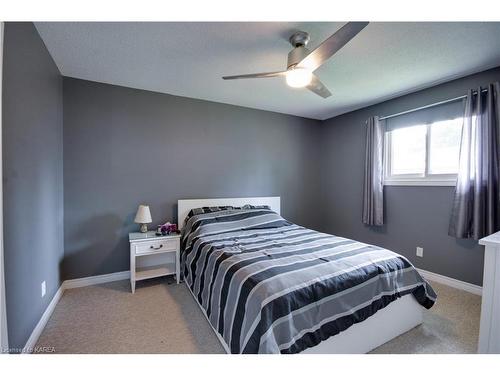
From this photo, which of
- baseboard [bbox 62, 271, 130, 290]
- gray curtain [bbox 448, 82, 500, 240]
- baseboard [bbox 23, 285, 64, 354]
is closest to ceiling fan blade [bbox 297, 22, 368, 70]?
gray curtain [bbox 448, 82, 500, 240]

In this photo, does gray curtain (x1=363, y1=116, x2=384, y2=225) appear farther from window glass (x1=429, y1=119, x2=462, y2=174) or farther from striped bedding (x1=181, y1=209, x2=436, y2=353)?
striped bedding (x1=181, y1=209, x2=436, y2=353)

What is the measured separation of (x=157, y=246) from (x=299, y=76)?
2.20 m

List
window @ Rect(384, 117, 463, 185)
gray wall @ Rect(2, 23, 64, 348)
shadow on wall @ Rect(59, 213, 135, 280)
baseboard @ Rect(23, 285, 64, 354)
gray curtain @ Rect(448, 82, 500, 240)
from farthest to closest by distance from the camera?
window @ Rect(384, 117, 463, 185), shadow on wall @ Rect(59, 213, 135, 280), gray curtain @ Rect(448, 82, 500, 240), baseboard @ Rect(23, 285, 64, 354), gray wall @ Rect(2, 23, 64, 348)

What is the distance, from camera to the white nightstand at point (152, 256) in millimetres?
2361

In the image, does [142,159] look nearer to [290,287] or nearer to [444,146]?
[290,287]

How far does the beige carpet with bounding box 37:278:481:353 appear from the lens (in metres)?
1.57

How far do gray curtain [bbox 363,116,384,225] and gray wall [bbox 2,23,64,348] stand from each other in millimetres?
3681

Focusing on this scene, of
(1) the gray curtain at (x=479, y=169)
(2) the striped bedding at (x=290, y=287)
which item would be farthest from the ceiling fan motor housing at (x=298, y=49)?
(1) the gray curtain at (x=479, y=169)

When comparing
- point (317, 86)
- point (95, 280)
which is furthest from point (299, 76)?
point (95, 280)

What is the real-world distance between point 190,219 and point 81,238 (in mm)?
1201

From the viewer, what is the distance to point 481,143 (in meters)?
2.22

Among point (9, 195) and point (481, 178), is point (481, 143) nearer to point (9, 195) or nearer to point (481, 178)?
point (481, 178)

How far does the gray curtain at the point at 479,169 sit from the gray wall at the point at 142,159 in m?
2.23

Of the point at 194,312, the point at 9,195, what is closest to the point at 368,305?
the point at 194,312
